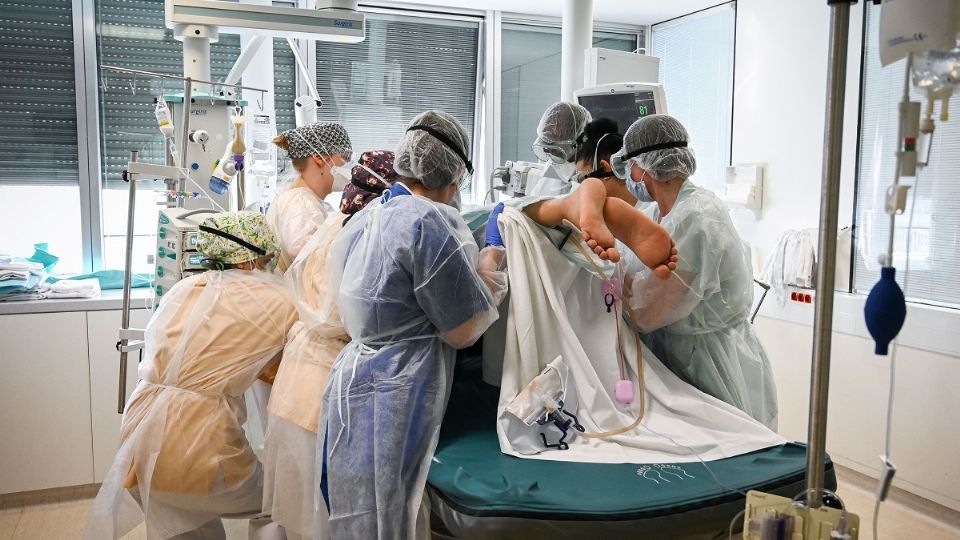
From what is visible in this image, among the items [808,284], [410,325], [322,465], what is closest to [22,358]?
[322,465]

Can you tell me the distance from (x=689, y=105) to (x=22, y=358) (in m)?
3.81

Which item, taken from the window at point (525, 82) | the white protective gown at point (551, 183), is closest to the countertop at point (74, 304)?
the white protective gown at point (551, 183)

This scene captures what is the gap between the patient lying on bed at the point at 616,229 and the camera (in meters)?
1.63

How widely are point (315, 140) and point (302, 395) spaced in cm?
107

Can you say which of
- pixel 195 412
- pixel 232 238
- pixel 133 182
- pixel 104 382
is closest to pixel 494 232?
pixel 232 238

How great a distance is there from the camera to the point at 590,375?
5.72 ft

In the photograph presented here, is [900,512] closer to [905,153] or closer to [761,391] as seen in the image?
[761,391]

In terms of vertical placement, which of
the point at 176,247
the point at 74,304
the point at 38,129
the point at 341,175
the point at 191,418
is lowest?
the point at 191,418

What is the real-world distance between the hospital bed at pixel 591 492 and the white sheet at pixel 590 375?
0.18 ft

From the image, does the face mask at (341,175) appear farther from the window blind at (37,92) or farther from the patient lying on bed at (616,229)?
the window blind at (37,92)

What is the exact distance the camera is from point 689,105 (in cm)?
464

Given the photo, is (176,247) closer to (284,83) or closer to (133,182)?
(133,182)

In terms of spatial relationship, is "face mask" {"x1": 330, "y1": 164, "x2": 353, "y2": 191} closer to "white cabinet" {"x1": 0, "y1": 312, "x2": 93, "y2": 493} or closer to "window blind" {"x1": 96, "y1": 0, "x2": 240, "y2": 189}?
"white cabinet" {"x1": 0, "y1": 312, "x2": 93, "y2": 493}

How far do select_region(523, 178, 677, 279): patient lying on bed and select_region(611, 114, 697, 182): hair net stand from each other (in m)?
0.34
